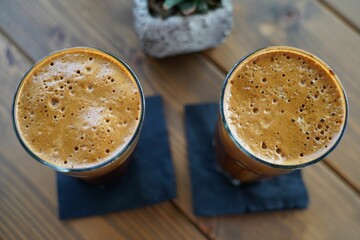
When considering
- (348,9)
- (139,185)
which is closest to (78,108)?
(139,185)

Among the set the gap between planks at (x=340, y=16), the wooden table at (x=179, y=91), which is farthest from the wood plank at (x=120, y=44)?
the gap between planks at (x=340, y=16)

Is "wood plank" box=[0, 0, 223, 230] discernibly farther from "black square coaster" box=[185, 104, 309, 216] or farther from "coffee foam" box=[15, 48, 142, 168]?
"coffee foam" box=[15, 48, 142, 168]

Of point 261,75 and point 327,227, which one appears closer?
point 261,75

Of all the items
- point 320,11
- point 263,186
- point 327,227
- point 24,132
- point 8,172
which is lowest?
point 327,227

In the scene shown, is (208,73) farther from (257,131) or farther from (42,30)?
(42,30)

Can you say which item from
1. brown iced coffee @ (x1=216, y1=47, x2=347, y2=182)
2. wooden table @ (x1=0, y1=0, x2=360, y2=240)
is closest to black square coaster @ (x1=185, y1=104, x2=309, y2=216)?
wooden table @ (x1=0, y1=0, x2=360, y2=240)

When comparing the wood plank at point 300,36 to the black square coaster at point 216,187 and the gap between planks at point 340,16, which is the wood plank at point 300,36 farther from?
the black square coaster at point 216,187

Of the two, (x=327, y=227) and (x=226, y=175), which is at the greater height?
(x=226, y=175)

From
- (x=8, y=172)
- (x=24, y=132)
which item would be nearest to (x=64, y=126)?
(x=24, y=132)
